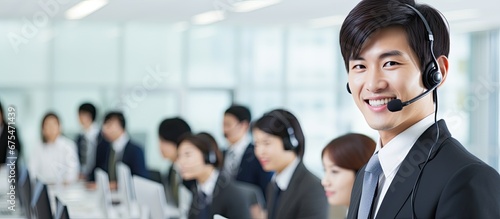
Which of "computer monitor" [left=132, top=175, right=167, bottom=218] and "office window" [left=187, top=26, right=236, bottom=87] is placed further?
"office window" [left=187, top=26, right=236, bottom=87]

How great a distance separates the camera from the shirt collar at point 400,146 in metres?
1.49

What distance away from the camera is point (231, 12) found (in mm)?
7809

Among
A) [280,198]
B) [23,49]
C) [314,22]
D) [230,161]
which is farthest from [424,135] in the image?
[23,49]

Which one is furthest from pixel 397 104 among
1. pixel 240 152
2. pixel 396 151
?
pixel 240 152

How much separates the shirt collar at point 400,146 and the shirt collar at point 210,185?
8.89 feet

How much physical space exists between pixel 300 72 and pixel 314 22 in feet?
5.44

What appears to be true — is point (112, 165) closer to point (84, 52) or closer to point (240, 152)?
point (240, 152)

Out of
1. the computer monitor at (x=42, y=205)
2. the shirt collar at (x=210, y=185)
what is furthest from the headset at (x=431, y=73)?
the shirt collar at (x=210, y=185)

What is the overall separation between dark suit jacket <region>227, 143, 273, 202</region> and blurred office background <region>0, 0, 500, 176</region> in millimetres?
3627

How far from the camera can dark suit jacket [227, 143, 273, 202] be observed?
17.6 feet

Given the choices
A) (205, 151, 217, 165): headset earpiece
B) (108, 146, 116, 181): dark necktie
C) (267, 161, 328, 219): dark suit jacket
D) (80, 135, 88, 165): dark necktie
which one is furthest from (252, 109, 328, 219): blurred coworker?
(80, 135, 88, 165): dark necktie

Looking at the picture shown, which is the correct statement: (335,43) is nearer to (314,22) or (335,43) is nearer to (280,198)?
(314,22)

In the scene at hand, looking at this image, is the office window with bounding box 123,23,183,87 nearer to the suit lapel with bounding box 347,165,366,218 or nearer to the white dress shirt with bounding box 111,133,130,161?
the white dress shirt with bounding box 111,133,130,161

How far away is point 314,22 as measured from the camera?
29.5 ft
